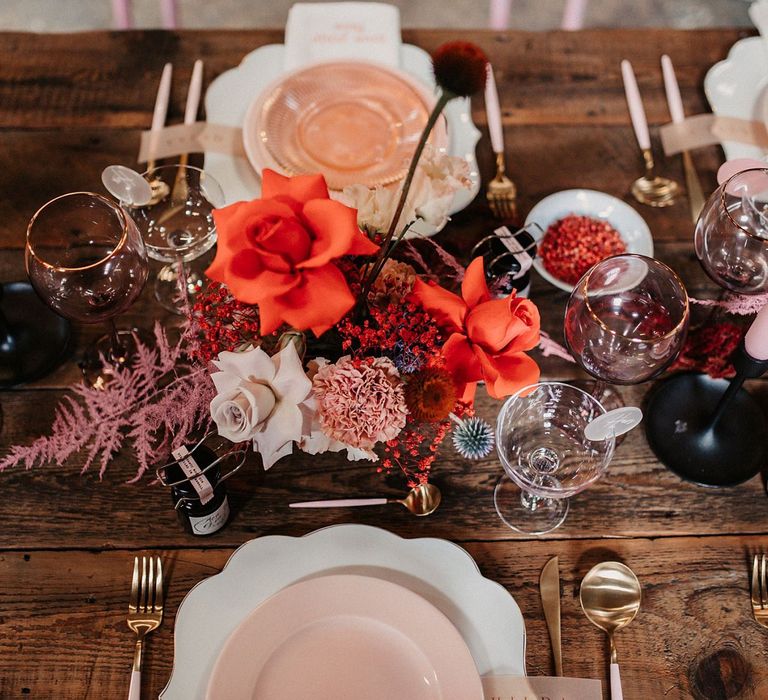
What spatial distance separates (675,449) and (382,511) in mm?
406

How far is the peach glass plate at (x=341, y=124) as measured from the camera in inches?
44.9

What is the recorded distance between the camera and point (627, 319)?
0.95 metres

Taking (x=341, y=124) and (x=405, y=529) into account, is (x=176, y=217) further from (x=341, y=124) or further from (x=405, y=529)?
(x=405, y=529)

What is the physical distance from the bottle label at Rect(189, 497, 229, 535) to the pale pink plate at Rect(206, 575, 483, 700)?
13 cm

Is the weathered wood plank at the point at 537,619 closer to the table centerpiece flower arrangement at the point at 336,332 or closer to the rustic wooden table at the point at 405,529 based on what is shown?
the rustic wooden table at the point at 405,529

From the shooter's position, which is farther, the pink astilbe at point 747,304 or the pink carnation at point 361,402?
the pink astilbe at point 747,304

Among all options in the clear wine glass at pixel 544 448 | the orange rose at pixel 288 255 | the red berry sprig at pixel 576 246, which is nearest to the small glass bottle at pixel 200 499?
the orange rose at pixel 288 255

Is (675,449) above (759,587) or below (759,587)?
above

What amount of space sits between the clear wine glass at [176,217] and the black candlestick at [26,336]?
16cm

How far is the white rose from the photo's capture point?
0.68 meters

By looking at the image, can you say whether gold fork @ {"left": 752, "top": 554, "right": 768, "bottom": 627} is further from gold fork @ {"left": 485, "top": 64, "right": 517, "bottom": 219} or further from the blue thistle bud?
gold fork @ {"left": 485, "top": 64, "right": 517, "bottom": 219}

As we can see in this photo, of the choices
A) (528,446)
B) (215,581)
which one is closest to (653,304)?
(528,446)

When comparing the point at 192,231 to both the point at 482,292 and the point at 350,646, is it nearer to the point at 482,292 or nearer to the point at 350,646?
the point at 482,292

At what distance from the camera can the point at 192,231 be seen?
42.9 inches
